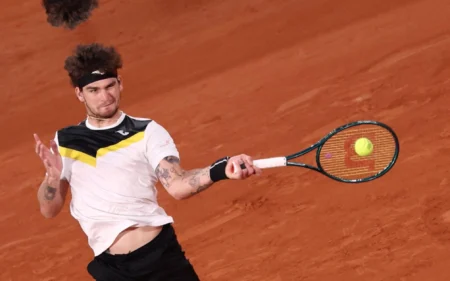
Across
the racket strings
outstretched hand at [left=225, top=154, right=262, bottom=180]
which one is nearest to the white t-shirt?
outstretched hand at [left=225, top=154, right=262, bottom=180]

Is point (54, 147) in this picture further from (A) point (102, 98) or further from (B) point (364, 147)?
(B) point (364, 147)

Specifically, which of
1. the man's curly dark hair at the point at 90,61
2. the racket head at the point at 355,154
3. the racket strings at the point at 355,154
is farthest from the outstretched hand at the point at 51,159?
the racket strings at the point at 355,154

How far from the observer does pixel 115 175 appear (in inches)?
172

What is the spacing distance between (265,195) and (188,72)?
170 centimetres

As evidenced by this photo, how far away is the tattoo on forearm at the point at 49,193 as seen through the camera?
4432 millimetres

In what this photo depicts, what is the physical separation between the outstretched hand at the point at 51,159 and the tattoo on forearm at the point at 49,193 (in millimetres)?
83

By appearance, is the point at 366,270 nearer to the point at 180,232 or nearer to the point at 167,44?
the point at 180,232

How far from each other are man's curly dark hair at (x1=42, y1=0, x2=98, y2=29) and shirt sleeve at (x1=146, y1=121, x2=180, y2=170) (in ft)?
11.4

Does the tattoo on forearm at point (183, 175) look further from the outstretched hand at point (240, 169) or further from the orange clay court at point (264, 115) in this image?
the orange clay court at point (264, 115)

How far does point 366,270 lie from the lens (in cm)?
656

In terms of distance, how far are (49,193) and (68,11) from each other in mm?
3550

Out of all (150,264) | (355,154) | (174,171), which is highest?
(174,171)

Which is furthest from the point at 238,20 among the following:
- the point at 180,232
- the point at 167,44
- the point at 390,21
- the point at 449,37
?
the point at 180,232

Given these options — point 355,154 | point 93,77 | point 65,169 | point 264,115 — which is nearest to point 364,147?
point 355,154
